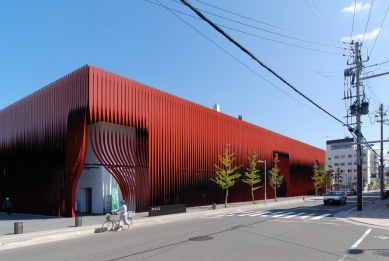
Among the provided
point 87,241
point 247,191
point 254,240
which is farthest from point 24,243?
point 247,191

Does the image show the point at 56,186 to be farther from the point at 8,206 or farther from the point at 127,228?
the point at 127,228

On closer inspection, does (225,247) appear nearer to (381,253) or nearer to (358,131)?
(381,253)

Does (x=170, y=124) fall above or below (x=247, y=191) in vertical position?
above

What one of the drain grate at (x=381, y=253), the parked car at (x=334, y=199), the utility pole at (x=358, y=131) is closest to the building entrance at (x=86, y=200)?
the utility pole at (x=358, y=131)

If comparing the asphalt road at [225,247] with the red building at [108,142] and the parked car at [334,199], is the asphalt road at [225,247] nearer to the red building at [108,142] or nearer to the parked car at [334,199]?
the red building at [108,142]

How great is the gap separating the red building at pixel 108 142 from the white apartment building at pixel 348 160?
9725cm

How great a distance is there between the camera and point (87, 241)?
45.2ft

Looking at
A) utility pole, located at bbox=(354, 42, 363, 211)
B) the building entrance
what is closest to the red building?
the building entrance

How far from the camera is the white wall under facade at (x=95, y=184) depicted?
2603 centimetres

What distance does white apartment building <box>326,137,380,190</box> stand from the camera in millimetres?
118613

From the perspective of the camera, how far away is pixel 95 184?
26.6 metres

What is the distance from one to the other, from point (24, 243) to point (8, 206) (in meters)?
15.0

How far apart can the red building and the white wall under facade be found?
26.1 inches

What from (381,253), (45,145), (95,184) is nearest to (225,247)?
(381,253)
